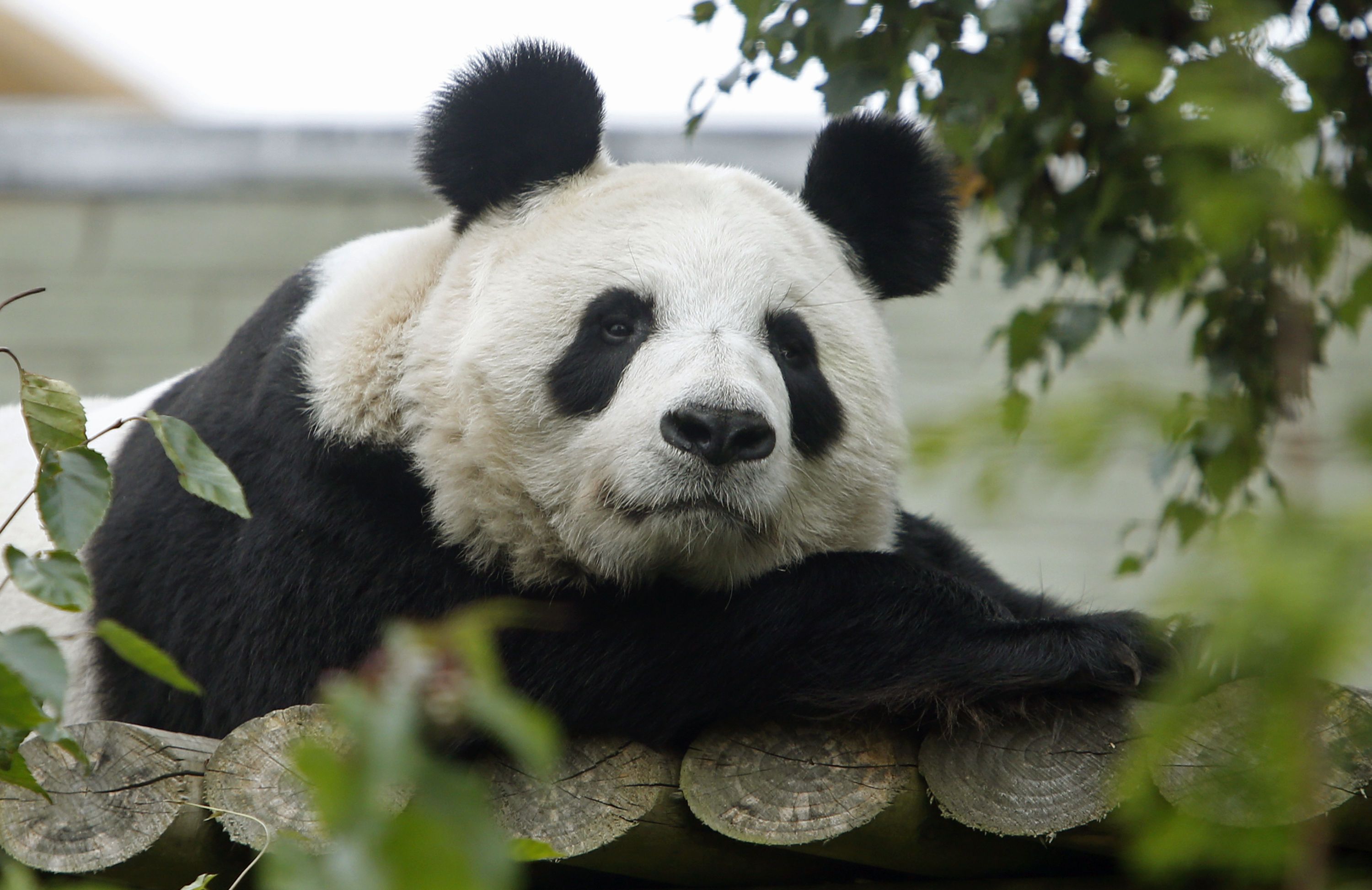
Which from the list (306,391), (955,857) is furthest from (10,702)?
(955,857)

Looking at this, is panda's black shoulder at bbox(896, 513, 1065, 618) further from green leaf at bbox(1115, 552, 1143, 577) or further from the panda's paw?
the panda's paw

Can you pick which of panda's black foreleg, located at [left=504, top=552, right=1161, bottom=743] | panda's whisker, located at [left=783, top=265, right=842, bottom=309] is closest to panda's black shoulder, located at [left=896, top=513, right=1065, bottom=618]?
panda's whisker, located at [left=783, top=265, right=842, bottom=309]

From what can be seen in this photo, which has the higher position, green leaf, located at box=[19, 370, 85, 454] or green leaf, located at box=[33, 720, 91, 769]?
green leaf, located at box=[19, 370, 85, 454]

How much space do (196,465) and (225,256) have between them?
14.7ft

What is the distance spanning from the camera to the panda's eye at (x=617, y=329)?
2.41 metres

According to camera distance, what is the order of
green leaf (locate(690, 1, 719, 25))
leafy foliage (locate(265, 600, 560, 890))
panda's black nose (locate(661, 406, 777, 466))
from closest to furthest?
leafy foliage (locate(265, 600, 560, 890)) < panda's black nose (locate(661, 406, 777, 466)) < green leaf (locate(690, 1, 719, 25))

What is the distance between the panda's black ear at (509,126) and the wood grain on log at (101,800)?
1226 millimetres

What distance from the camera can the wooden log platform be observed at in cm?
182

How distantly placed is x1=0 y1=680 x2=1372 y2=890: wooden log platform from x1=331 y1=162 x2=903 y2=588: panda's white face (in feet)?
1.36

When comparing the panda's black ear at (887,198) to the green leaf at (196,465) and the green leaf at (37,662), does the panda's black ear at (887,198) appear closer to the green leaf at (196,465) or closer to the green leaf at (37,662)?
the green leaf at (196,465)

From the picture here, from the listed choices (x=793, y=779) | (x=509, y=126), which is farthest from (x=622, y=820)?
(x=509, y=126)

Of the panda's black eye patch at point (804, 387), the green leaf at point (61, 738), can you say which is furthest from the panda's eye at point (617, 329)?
the green leaf at point (61, 738)

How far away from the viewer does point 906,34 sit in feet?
8.50

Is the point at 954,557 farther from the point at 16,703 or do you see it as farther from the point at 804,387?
the point at 16,703
